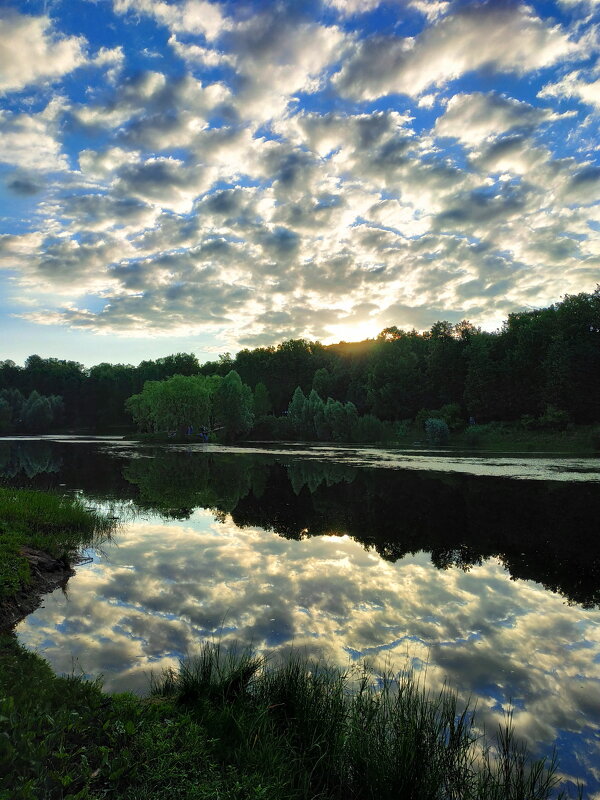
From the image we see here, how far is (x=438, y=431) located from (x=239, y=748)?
76.1m

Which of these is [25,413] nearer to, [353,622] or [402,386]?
[402,386]

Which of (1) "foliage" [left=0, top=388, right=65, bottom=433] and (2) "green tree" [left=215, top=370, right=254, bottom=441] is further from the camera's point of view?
(1) "foliage" [left=0, top=388, right=65, bottom=433]

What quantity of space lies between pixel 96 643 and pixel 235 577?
4760 millimetres

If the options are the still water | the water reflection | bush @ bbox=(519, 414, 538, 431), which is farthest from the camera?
bush @ bbox=(519, 414, 538, 431)

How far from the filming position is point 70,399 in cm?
17750

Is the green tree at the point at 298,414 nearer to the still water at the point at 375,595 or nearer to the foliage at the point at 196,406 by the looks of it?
the foliage at the point at 196,406

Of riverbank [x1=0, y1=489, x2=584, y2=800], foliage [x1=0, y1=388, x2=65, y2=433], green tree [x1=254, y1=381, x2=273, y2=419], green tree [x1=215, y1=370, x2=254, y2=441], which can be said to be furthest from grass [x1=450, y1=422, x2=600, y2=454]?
foliage [x1=0, y1=388, x2=65, y2=433]

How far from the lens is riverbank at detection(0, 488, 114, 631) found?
10531mm

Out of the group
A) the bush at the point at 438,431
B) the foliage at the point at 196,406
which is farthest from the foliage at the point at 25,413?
the bush at the point at 438,431

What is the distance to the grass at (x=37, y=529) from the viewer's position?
1127 centimetres

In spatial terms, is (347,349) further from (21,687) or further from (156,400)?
(21,687)

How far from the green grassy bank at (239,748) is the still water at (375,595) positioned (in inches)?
43.2

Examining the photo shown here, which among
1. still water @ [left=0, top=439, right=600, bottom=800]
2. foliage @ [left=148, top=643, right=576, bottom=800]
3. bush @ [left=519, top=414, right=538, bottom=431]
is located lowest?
still water @ [left=0, top=439, right=600, bottom=800]

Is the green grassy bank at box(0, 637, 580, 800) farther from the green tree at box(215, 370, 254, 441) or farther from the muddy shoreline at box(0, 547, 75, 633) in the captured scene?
the green tree at box(215, 370, 254, 441)
